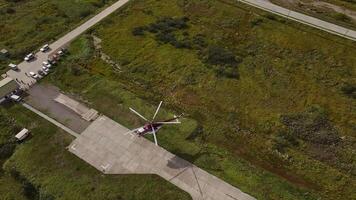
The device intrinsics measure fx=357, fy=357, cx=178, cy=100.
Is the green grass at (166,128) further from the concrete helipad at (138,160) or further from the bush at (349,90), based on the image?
the bush at (349,90)

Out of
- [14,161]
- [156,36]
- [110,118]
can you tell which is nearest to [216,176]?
[110,118]

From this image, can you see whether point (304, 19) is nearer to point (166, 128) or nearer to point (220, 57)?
point (220, 57)

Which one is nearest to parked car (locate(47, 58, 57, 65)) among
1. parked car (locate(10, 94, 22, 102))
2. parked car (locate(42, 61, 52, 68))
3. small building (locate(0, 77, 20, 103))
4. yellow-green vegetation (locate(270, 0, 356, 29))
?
parked car (locate(42, 61, 52, 68))

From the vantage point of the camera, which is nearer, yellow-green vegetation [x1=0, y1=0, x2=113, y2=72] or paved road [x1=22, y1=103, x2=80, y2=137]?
paved road [x1=22, y1=103, x2=80, y2=137]

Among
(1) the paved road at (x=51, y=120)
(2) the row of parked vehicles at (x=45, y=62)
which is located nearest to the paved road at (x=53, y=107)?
(1) the paved road at (x=51, y=120)

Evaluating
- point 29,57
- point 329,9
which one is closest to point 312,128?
point 329,9

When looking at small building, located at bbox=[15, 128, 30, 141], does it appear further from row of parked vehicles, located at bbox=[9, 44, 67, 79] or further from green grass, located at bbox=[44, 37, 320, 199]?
row of parked vehicles, located at bbox=[9, 44, 67, 79]
